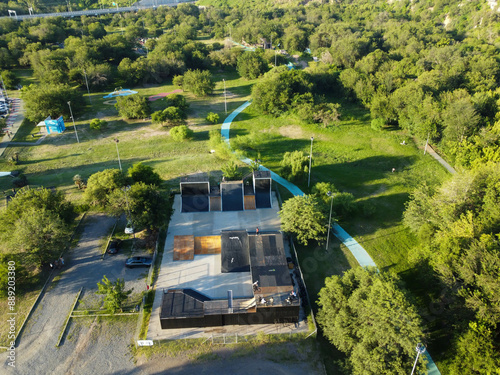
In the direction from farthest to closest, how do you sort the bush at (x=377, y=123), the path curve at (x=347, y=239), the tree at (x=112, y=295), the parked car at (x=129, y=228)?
the bush at (x=377, y=123), the parked car at (x=129, y=228), the path curve at (x=347, y=239), the tree at (x=112, y=295)

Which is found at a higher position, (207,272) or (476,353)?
(476,353)

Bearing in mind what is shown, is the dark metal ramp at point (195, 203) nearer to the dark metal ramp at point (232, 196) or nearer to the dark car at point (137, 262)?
the dark metal ramp at point (232, 196)

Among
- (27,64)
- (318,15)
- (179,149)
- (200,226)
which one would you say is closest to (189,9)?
(318,15)

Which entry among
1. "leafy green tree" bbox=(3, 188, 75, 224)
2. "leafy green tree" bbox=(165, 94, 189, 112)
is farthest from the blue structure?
"leafy green tree" bbox=(3, 188, 75, 224)

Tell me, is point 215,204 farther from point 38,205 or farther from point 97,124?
point 97,124

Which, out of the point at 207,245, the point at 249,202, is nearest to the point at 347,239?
the point at 249,202

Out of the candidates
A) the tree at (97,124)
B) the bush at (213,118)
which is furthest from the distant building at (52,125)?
the bush at (213,118)

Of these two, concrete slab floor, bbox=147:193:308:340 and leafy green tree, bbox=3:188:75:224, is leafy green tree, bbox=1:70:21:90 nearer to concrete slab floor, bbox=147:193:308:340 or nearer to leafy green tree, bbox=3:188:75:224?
leafy green tree, bbox=3:188:75:224
